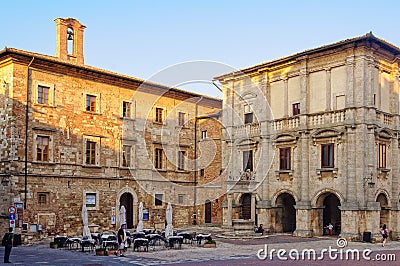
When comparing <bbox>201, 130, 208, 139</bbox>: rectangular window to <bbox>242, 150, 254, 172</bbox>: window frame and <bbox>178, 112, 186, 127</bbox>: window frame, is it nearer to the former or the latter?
<bbox>178, 112, 186, 127</bbox>: window frame

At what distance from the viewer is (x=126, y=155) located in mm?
34531

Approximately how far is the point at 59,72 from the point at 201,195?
15121mm

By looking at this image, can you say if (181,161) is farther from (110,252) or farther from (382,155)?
(110,252)

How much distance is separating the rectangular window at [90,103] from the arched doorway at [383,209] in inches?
738

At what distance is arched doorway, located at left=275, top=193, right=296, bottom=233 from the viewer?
3300cm

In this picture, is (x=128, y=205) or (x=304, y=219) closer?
(x=304, y=219)

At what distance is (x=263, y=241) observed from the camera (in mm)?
27281

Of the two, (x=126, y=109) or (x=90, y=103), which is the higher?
(x=90, y=103)

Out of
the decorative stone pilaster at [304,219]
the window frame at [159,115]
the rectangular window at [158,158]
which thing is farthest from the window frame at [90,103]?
the decorative stone pilaster at [304,219]

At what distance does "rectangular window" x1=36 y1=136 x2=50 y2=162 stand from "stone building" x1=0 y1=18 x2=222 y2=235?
2.3 inches

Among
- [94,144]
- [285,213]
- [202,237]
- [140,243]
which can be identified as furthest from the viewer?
[285,213]

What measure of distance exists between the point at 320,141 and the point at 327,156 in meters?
1.03

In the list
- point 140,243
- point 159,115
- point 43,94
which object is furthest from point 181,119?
point 140,243

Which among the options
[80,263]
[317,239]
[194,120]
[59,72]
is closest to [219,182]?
[194,120]
